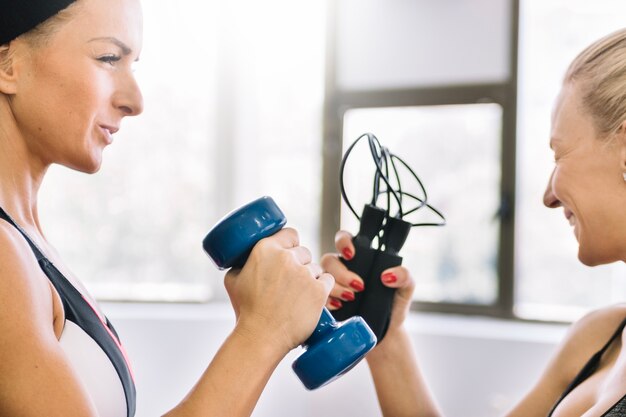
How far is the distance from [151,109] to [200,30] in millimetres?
488

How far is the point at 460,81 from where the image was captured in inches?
109

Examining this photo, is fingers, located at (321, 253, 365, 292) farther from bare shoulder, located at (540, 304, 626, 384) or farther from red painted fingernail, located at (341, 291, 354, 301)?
bare shoulder, located at (540, 304, 626, 384)

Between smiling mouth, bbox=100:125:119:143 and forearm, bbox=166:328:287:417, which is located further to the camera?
smiling mouth, bbox=100:125:119:143

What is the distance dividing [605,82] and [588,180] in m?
0.16

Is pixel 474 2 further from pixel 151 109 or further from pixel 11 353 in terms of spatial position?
pixel 11 353

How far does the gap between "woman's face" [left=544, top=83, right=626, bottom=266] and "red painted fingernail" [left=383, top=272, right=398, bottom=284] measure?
33cm

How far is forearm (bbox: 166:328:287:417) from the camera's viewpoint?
70 cm

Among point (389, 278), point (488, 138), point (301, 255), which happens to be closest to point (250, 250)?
point (301, 255)

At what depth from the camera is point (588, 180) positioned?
3.33 ft

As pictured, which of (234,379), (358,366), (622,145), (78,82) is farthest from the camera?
(358,366)

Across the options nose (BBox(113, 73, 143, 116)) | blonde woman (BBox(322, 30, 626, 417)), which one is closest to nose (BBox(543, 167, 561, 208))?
blonde woman (BBox(322, 30, 626, 417))

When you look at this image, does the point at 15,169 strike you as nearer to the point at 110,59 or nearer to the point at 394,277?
the point at 110,59

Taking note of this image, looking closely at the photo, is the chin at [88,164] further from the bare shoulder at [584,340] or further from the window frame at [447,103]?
the window frame at [447,103]

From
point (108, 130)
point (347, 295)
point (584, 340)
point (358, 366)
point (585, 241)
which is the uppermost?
point (108, 130)
